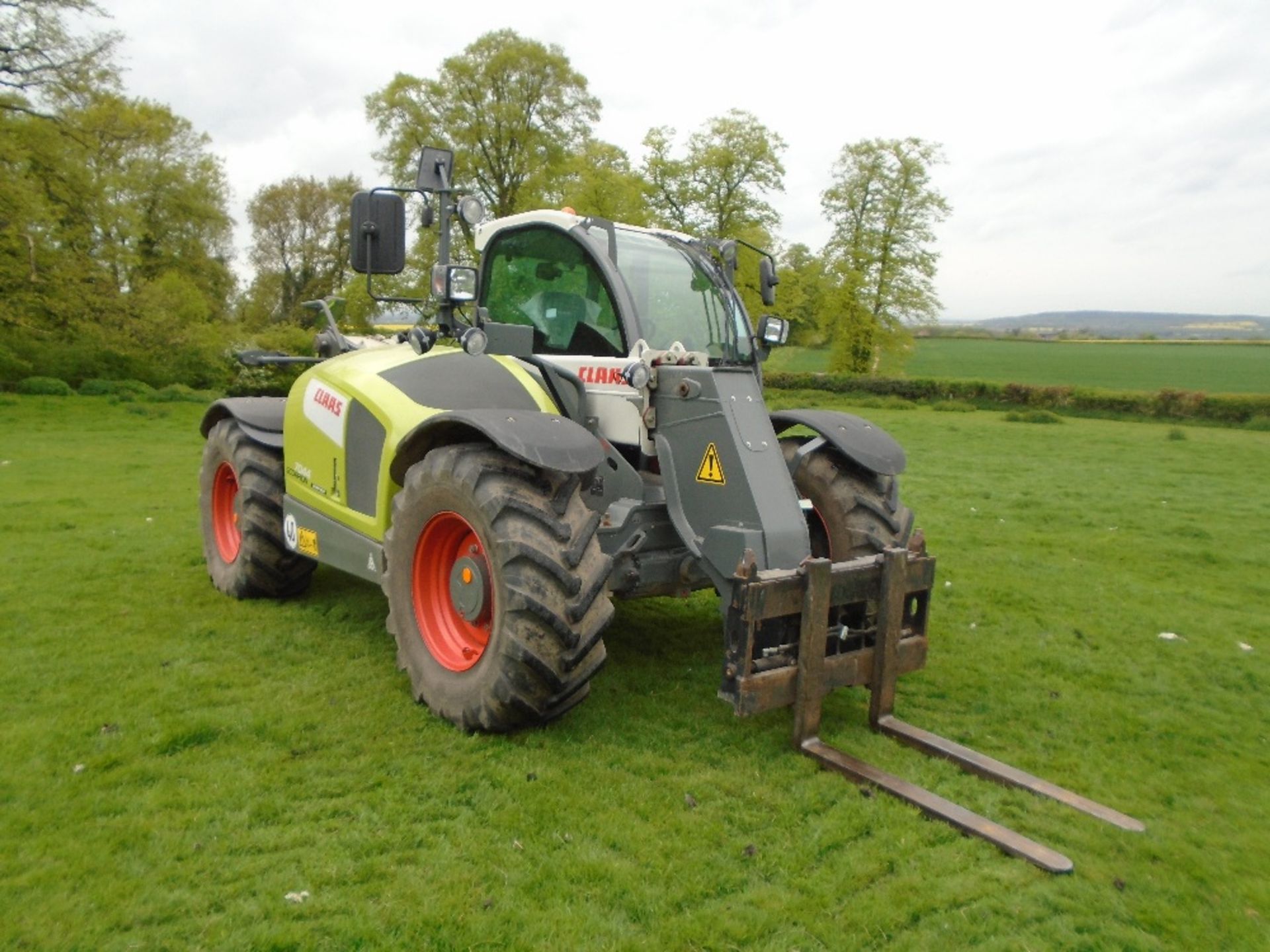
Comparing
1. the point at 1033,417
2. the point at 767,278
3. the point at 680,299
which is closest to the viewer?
the point at 680,299

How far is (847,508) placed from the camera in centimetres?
514

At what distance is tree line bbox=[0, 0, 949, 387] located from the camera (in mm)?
21516

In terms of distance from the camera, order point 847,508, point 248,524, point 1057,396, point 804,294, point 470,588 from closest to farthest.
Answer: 1. point 470,588
2. point 847,508
3. point 248,524
4. point 1057,396
5. point 804,294

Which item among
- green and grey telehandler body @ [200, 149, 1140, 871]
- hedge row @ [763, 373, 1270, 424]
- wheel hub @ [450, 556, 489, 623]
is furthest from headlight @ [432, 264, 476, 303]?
hedge row @ [763, 373, 1270, 424]

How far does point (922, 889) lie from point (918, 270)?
34100 mm

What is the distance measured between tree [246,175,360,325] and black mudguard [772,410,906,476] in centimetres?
3839

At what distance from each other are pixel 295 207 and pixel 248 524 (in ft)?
129

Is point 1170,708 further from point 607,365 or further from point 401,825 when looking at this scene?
point 401,825

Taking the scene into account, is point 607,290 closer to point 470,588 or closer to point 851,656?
point 470,588

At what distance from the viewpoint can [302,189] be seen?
137 feet

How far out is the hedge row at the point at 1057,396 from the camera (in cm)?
2795

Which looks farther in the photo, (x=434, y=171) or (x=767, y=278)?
(x=767, y=278)

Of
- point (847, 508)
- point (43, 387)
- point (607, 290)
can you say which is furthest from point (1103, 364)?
point (607, 290)

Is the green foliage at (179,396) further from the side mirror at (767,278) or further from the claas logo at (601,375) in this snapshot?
the claas logo at (601,375)
